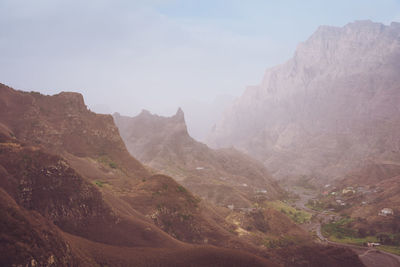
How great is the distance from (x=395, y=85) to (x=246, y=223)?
174 meters

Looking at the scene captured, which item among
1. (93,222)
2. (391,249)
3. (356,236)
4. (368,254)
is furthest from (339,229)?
(93,222)

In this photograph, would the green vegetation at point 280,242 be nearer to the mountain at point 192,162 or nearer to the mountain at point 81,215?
the mountain at point 81,215

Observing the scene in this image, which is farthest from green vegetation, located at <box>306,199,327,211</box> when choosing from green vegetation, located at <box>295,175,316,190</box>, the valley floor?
green vegetation, located at <box>295,175,316,190</box>

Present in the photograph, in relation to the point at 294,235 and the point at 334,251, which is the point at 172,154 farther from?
the point at 334,251

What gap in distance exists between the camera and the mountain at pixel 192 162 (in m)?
71.1

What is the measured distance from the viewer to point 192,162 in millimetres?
92938

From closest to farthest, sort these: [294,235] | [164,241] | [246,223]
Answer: [164,241], [246,223], [294,235]

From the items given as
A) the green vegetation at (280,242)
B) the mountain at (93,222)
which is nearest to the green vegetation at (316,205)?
the green vegetation at (280,242)

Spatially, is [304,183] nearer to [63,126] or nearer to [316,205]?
[316,205]

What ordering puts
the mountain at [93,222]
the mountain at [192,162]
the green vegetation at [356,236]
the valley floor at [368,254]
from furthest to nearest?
the mountain at [192,162] → the green vegetation at [356,236] → the valley floor at [368,254] → the mountain at [93,222]

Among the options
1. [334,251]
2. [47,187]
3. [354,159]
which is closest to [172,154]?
[334,251]

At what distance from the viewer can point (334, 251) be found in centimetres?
2031

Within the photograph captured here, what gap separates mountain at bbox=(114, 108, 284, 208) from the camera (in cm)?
7106

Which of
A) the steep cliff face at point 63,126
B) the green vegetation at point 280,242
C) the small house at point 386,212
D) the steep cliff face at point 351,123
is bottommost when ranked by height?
the green vegetation at point 280,242
